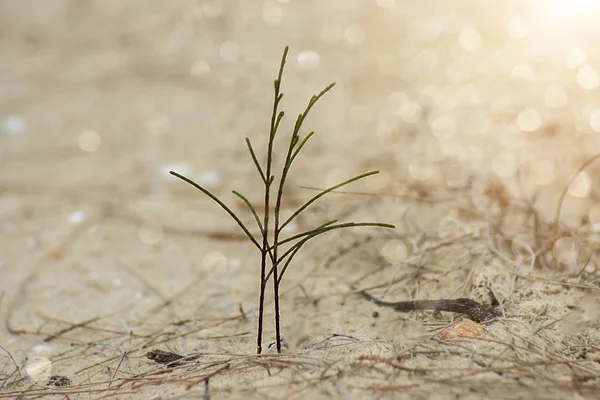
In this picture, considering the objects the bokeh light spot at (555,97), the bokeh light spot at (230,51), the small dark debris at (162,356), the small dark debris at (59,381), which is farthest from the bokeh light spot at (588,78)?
the small dark debris at (59,381)

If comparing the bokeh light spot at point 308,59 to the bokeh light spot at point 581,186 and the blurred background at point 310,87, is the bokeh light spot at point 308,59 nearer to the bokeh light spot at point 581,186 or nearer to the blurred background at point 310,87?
the blurred background at point 310,87

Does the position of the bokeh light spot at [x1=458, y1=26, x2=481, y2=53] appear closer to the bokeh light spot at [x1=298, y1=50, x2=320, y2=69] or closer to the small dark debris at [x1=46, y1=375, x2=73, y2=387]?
the bokeh light spot at [x1=298, y1=50, x2=320, y2=69]

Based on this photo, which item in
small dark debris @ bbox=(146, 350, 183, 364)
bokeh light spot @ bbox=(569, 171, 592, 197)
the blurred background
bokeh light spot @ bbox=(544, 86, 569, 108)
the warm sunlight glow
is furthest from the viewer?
the warm sunlight glow

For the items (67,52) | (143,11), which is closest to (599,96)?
(143,11)

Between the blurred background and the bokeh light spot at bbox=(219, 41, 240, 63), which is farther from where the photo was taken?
the bokeh light spot at bbox=(219, 41, 240, 63)

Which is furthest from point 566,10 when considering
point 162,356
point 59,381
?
point 59,381

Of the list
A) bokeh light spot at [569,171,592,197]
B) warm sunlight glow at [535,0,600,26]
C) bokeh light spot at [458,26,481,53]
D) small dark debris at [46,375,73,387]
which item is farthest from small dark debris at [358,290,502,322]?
warm sunlight glow at [535,0,600,26]

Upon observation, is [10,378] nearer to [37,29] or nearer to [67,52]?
[67,52]
